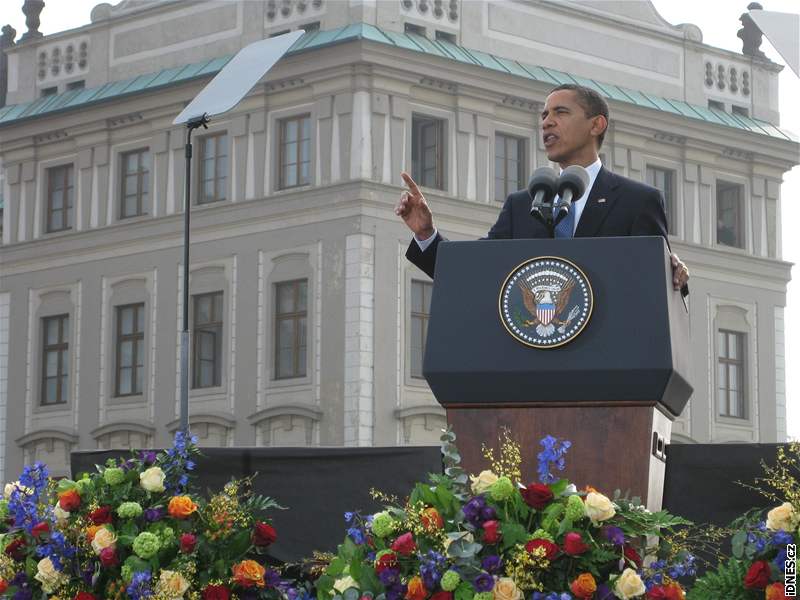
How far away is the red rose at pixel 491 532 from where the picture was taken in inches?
186

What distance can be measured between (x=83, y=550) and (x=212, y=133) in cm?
3301

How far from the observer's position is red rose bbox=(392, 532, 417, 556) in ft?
15.6

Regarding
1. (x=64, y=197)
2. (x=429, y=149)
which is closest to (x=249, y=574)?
(x=429, y=149)

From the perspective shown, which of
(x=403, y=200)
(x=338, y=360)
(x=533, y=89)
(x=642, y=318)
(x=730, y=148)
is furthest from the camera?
(x=730, y=148)

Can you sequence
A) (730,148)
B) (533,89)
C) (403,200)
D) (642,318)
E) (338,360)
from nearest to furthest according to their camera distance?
(642,318) → (403,200) → (338,360) → (533,89) → (730,148)

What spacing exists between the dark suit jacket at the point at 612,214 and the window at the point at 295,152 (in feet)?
102

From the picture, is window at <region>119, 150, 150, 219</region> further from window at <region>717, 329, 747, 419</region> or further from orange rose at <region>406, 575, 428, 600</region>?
orange rose at <region>406, 575, 428, 600</region>

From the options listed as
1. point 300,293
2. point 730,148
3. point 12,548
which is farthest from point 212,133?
point 12,548

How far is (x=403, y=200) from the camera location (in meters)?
5.53

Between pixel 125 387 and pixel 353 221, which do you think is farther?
pixel 125 387

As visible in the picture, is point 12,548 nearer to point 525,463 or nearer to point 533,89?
point 525,463

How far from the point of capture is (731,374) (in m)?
41.1

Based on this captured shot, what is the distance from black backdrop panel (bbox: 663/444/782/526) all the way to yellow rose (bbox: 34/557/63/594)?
1.89 m

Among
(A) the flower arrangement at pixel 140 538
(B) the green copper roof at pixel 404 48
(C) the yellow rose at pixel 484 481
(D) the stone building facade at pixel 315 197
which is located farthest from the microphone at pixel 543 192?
(B) the green copper roof at pixel 404 48
